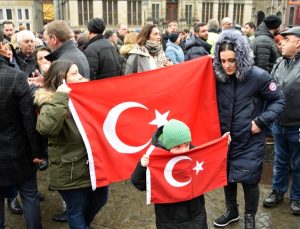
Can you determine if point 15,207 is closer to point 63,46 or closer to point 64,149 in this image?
point 64,149

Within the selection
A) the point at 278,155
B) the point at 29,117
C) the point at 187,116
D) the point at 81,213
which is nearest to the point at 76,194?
the point at 81,213

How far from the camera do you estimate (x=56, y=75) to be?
3.24 metres

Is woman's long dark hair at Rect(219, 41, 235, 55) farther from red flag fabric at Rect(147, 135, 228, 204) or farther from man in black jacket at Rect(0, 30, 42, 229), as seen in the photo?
man in black jacket at Rect(0, 30, 42, 229)

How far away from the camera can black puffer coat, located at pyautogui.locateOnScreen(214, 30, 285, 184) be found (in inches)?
137

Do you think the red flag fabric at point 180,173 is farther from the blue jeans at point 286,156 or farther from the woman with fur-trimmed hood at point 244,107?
the blue jeans at point 286,156

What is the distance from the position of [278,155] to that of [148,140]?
72.8 inches

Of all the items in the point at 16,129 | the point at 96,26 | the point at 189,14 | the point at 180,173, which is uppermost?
the point at 189,14

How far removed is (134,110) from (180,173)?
95 cm

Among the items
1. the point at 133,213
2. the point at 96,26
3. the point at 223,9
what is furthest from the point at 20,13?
the point at 133,213

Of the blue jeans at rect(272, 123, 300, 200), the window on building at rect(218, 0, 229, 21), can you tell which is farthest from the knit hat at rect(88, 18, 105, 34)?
the window on building at rect(218, 0, 229, 21)

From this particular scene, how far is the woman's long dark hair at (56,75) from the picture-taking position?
127 inches

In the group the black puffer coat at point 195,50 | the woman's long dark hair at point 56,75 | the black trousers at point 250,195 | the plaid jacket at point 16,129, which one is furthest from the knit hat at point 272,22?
the plaid jacket at point 16,129

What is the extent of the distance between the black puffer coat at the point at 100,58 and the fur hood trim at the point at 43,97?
2.36 metres

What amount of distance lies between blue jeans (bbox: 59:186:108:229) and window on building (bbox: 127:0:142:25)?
5848cm
